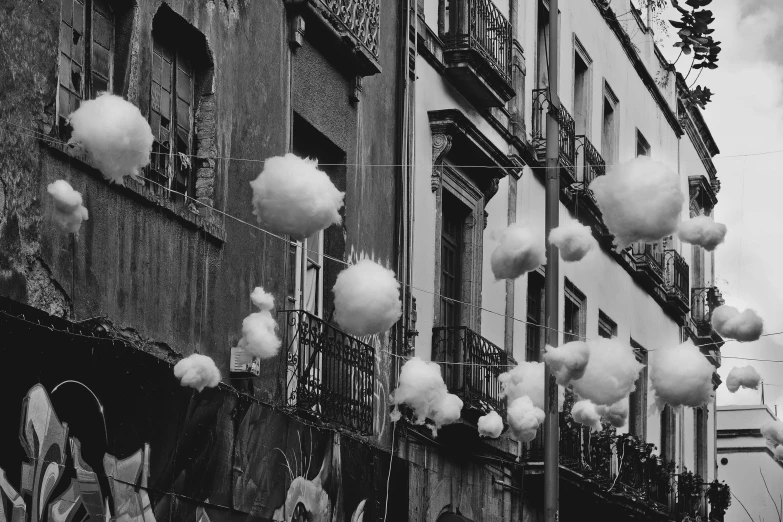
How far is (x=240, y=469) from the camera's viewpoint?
41.4ft

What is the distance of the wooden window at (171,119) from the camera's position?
11992 mm

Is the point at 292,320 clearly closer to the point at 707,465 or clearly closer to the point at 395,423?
the point at 395,423

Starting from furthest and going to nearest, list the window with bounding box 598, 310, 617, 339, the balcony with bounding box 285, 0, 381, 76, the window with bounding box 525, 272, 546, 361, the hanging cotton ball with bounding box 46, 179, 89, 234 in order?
the window with bounding box 598, 310, 617, 339, the window with bounding box 525, 272, 546, 361, the balcony with bounding box 285, 0, 381, 76, the hanging cotton ball with bounding box 46, 179, 89, 234

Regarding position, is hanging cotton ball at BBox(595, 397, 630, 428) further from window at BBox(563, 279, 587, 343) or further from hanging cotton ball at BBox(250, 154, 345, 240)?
window at BBox(563, 279, 587, 343)

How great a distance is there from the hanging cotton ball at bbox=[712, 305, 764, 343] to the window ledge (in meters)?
4.14

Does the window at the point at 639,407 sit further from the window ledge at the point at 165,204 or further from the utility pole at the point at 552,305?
the window ledge at the point at 165,204

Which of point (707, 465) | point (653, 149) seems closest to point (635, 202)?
point (653, 149)

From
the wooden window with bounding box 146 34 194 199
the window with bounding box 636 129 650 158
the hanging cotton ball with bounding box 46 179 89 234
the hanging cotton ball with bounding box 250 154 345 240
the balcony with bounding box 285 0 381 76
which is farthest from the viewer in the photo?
the window with bounding box 636 129 650 158

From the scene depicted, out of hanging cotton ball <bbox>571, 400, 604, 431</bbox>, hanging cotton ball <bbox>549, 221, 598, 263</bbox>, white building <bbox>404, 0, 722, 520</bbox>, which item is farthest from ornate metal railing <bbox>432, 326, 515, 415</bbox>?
hanging cotton ball <bbox>549, 221, 598, 263</bbox>

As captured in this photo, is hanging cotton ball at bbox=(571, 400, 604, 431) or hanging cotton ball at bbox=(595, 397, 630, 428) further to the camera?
hanging cotton ball at bbox=(571, 400, 604, 431)

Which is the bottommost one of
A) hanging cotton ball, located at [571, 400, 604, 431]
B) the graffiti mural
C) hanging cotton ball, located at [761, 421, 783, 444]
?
the graffiti mural

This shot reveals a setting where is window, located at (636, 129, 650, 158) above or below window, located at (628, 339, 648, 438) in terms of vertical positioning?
above

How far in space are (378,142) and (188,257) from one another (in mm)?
4714

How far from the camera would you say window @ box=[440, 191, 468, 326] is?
60.4 ft
